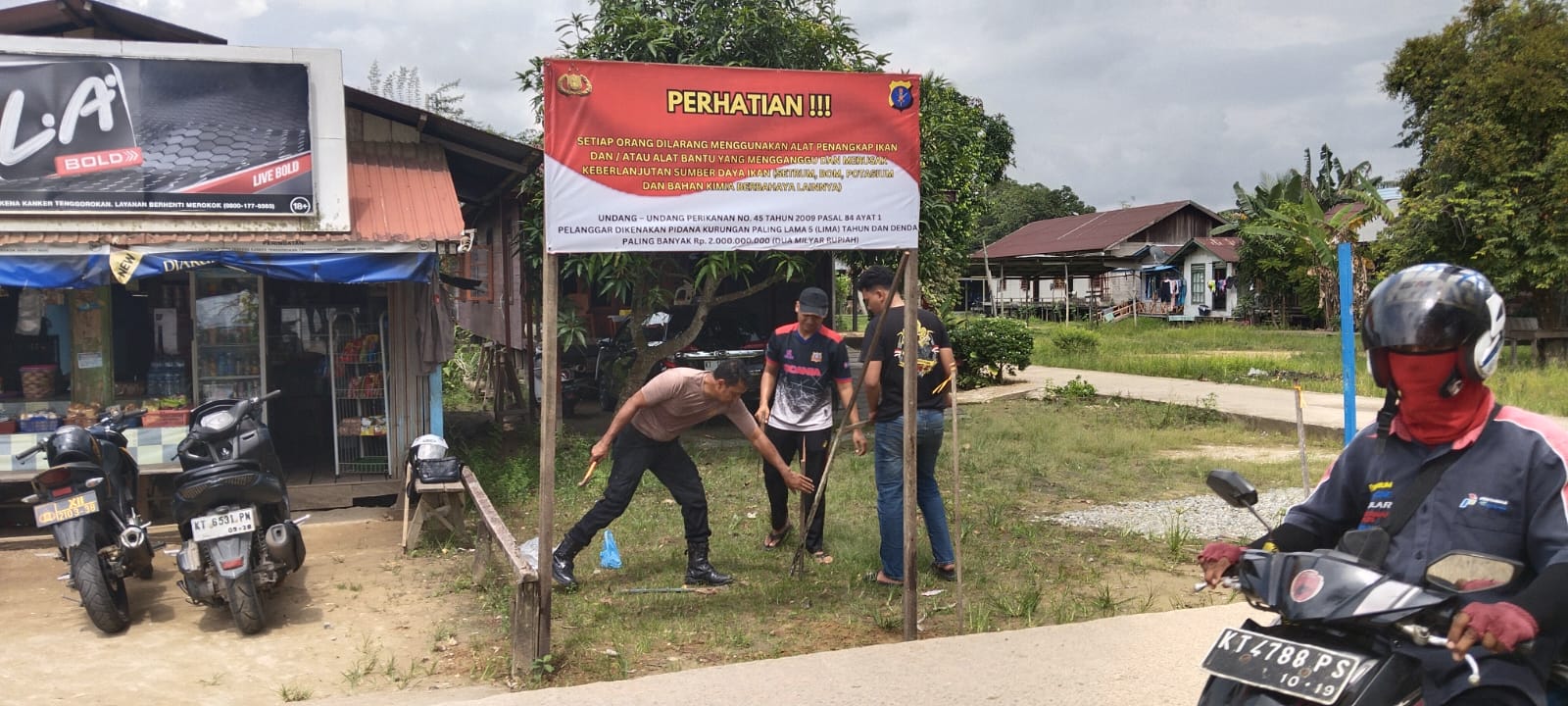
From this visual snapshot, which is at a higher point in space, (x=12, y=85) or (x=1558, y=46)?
(x=1558, y=46)

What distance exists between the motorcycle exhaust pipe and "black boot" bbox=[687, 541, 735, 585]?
115 inches

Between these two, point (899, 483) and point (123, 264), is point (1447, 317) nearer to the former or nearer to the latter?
point (899, 483)

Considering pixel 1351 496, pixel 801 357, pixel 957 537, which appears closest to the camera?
pixel 1351 496

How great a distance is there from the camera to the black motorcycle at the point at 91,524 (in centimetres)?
561

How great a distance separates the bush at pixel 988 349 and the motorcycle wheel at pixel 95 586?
13.4m

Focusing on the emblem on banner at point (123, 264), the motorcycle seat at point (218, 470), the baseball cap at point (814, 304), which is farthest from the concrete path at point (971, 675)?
the emblem on banner at point (123, 264)

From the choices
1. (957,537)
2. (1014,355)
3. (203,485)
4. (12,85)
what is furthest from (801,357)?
(1014,355)

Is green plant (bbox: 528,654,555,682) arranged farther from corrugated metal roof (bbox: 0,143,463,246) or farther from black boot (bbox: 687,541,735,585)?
corrugated metal roof (bbox: 0,143,463,246)

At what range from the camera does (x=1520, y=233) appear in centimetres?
1989

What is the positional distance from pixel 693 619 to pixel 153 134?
5.70 metres

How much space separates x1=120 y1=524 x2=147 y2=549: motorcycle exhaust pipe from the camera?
5781 millimetres

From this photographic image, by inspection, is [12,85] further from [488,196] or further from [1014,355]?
[1014,355]

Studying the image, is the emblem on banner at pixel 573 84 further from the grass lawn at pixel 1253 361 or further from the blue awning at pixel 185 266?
the grass lawn at pixel 1253 361

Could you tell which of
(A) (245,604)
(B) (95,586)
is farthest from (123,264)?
(A) (245,604)
